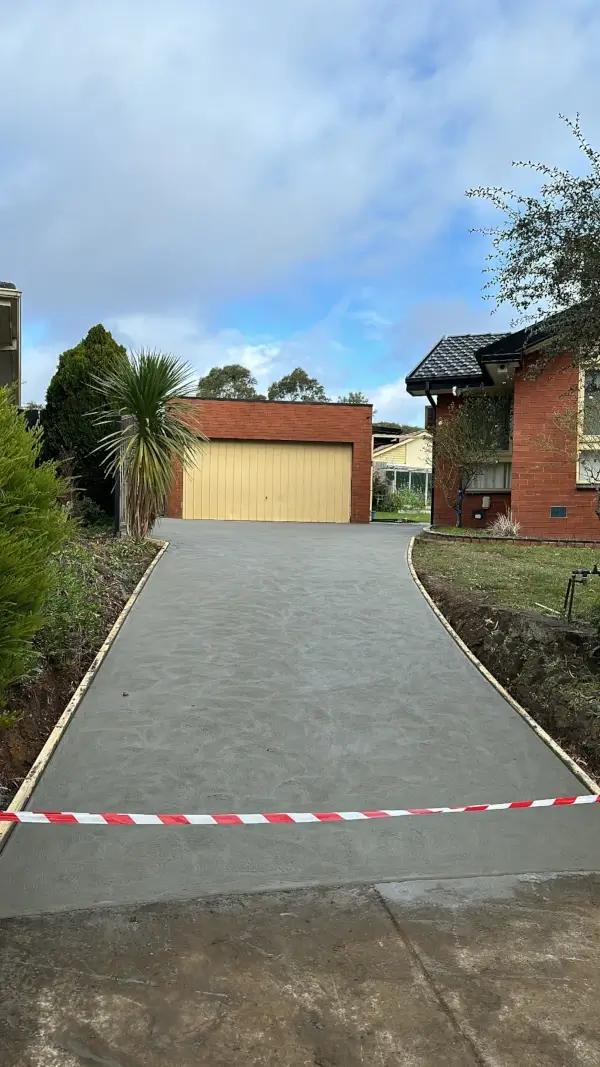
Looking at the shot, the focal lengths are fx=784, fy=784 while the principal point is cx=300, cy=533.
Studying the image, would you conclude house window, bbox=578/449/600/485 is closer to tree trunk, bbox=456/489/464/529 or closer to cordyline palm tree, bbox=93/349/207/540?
tree trunk, bbox=456/489/464/529

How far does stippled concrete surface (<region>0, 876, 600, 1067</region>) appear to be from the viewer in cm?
262

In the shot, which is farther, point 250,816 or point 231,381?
point 231,381

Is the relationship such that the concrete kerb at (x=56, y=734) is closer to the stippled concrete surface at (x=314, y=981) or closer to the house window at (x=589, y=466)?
the stippled concrete surface at (x=314, y=981)

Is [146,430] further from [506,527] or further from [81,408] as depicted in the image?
[506,527]

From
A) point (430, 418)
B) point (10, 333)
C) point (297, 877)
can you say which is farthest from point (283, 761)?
point (430, 418)

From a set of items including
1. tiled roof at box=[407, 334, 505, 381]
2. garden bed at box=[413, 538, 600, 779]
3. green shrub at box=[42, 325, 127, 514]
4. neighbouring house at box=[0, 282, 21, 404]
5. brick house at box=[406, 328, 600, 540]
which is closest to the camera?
garden bed at box=[413, 538, 600, 779]

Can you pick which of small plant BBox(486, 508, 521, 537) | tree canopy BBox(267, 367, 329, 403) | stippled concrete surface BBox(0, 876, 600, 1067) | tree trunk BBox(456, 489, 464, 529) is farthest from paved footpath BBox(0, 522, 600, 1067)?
tree canopy BBox(267, 367, 329, 403)

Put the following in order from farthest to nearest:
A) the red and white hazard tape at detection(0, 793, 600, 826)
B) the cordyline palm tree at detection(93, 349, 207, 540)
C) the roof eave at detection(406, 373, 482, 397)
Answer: the roof eave at detection(406, 373, 482, 397) < the cordyline palm tree at detection(93, 349, 207, 540) < the red and white hazard tape at detection(0, 793, 600, 826)

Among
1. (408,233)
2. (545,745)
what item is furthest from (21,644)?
(408,233)

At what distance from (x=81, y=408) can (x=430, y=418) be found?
10117mm

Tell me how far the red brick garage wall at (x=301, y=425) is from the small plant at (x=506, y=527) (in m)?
5.60

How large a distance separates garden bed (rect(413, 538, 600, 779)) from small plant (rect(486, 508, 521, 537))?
340cm


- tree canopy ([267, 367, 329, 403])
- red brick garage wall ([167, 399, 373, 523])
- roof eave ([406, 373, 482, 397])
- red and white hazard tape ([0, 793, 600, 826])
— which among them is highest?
tree canopy ([267, 367, 329, 403])

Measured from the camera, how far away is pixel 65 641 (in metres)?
6.98
